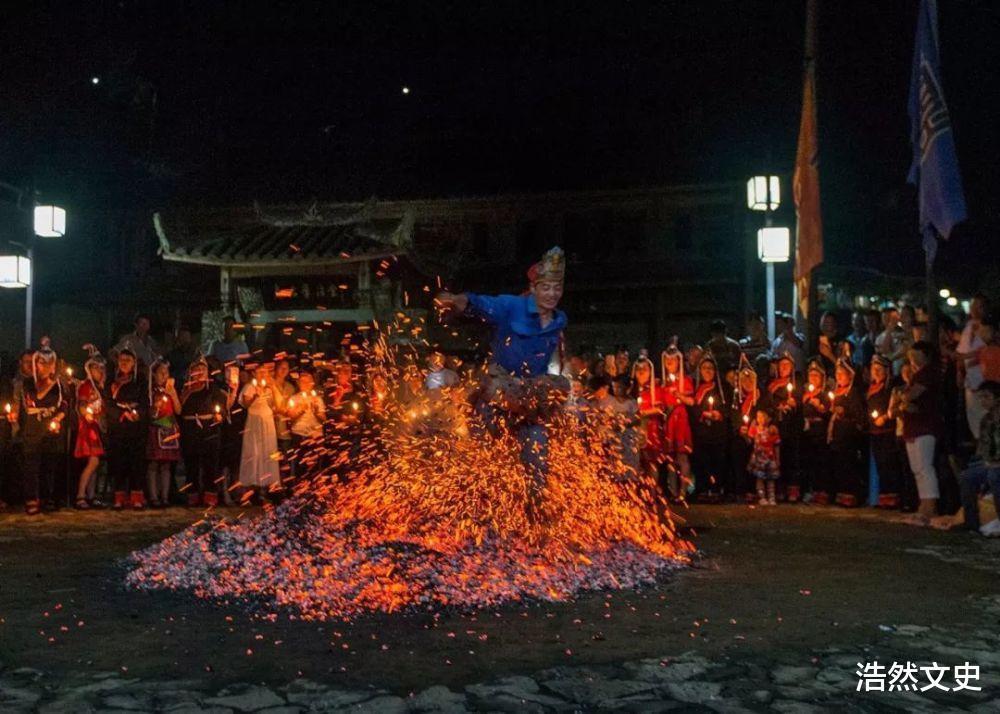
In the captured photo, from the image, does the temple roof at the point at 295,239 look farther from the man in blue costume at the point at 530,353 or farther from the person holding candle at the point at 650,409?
the man in blue costume at the point at 530,353

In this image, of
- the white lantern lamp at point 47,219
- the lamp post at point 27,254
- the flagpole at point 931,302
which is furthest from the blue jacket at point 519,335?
the white lantern lamp at point 47,219

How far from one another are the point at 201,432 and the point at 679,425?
20.0 feet

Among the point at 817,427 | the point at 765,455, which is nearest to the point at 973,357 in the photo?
the point at 817,427

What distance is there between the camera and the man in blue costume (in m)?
7.18

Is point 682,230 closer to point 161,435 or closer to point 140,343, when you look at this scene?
point 140,343

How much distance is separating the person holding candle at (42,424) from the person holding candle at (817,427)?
29.9 ft

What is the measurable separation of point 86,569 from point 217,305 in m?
16.9

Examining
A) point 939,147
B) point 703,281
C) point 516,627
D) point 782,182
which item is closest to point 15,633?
point 516,627

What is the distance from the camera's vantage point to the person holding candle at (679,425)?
492 inches

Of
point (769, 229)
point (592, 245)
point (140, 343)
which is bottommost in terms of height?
point (140, 343)

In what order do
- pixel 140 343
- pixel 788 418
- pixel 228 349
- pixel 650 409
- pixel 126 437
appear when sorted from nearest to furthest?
pixel 126 437, pixel 788 418, pixel 650 409, pixel 140 343, pixel 228 349

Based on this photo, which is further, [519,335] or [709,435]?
[709,435]

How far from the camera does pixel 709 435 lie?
40.7 ft

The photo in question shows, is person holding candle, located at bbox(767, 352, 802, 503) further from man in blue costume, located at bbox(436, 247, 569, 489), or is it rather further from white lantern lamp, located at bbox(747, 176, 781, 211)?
man in blue costume, located at bbox(436, 247, 569, 489)
